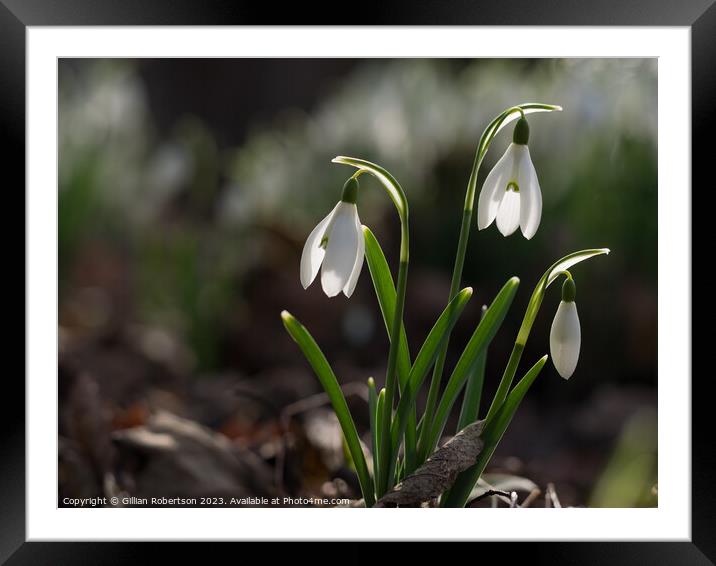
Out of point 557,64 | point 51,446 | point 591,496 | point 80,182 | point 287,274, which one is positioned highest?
point 557,64

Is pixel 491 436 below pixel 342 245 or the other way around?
below

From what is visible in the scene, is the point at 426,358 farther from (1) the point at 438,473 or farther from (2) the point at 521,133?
(2) the point at 521,133

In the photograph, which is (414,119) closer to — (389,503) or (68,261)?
(68,261)

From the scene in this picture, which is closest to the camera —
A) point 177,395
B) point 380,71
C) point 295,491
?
point 295,491

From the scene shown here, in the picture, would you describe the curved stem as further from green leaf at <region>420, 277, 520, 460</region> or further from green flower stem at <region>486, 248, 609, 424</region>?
green flower stem at <region>486, 248, 609, 424</region>

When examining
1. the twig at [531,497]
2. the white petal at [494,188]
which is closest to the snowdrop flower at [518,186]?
the white petal at [494,188]

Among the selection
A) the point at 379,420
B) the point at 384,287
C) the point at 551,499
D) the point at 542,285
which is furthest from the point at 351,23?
the point at 551,499

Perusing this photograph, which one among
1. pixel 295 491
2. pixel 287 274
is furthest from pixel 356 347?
pixel 295 491
